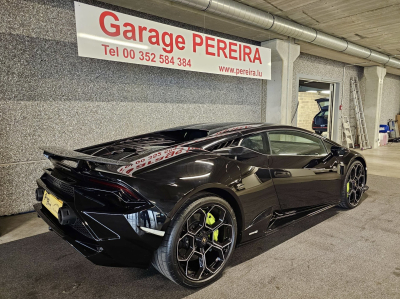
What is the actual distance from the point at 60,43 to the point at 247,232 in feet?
10.2

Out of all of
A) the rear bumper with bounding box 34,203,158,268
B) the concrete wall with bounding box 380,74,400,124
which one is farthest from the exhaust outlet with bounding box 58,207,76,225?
the concrete wall with bounding box 380,74,400,124

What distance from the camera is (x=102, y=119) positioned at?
3857mm

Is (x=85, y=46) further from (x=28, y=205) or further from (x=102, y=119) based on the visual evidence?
(x=28, y=205)

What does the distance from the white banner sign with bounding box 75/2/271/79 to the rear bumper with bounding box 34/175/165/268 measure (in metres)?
2.15

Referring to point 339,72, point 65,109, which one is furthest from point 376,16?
point 65,109

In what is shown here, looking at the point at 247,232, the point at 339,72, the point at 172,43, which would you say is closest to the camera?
the point at 247,232

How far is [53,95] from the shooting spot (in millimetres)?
3428

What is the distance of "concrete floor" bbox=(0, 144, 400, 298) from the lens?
69.7 inches

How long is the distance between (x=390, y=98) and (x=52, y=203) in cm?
1286

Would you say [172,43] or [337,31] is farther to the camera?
[337,31]

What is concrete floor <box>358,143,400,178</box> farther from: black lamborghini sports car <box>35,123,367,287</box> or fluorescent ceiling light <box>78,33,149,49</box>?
fluorescent ceiling light <box>78,33,149,49</box>

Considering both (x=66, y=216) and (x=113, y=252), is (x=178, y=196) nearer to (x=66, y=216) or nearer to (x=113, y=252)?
(x=113, y=252)

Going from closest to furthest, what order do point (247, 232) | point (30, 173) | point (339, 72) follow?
1. point (247, 232)
2. point (30, 173)
3. point (339, 72)

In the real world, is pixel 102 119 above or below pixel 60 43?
below
